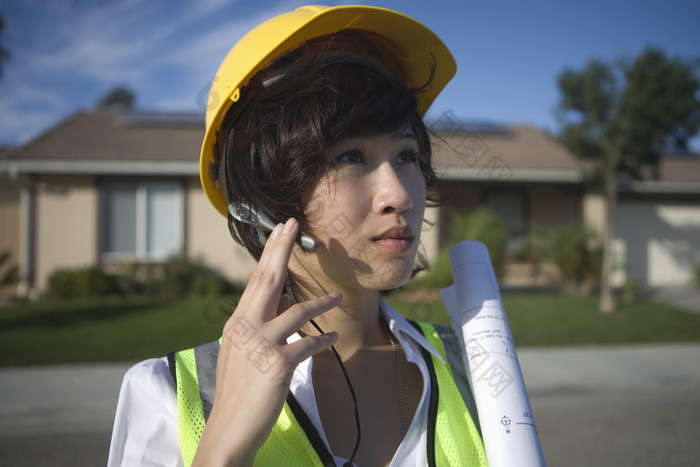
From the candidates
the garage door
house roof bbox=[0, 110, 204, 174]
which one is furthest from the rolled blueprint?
the garage door

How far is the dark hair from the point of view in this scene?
121cm

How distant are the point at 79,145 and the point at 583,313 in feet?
41.0

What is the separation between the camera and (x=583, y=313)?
32.5ft

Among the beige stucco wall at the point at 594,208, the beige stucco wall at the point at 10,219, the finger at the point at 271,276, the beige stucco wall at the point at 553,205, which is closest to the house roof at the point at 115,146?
the beige stucco wall at the point at 10,219

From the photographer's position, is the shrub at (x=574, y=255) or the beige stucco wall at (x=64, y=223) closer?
the beige stucco wall at (x=64, y=223)

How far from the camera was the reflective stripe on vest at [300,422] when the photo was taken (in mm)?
1090

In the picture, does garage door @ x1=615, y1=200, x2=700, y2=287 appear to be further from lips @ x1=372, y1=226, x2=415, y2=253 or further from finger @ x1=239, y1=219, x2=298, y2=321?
finger @ x1=239, y1=219, x2=298, y2=321

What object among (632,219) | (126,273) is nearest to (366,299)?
(126,273)

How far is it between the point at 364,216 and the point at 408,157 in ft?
0.88

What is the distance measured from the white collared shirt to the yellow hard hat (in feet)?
1.74

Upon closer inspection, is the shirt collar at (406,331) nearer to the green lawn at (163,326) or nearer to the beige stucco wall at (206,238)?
the green lawn at (163,326)

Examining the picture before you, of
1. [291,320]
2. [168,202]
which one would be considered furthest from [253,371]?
[168,202]

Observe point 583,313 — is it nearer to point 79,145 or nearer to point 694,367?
point 694,367

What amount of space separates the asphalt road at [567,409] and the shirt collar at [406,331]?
3542mm
